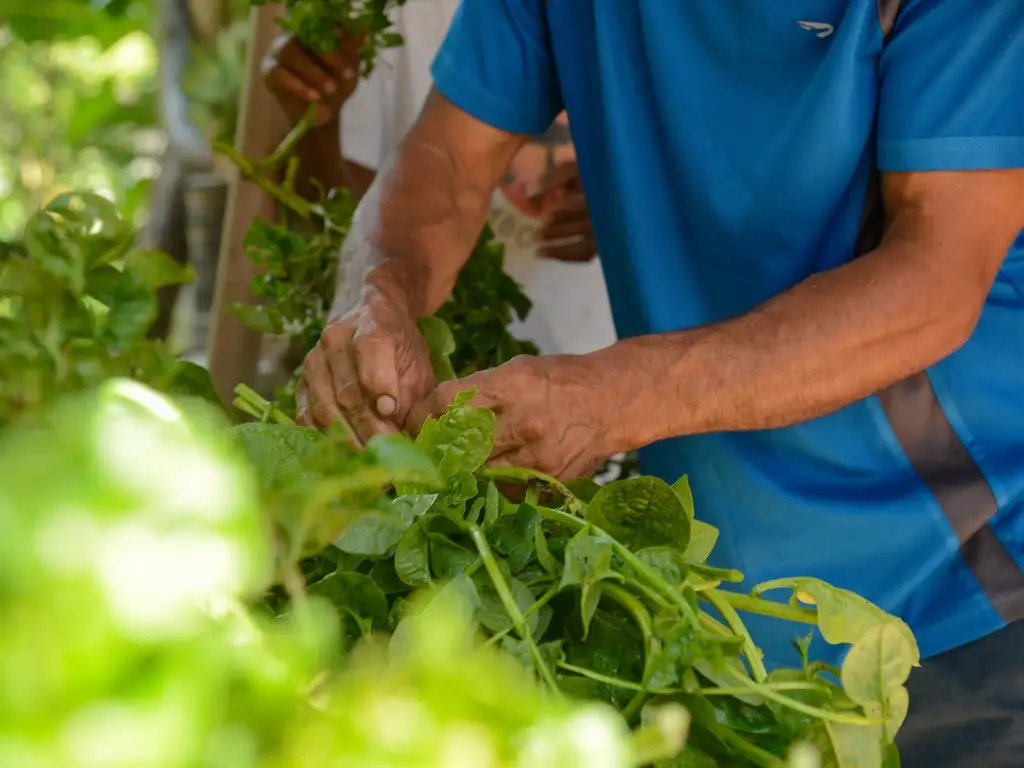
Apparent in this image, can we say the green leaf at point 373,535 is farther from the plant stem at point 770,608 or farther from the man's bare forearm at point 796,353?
the man's bare forearm at point 796,353

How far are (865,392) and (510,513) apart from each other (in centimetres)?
31

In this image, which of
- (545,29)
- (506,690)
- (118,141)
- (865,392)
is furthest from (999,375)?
(118,141)

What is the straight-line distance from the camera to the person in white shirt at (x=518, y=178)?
45.1 inches

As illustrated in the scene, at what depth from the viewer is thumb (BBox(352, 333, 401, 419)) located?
58cm

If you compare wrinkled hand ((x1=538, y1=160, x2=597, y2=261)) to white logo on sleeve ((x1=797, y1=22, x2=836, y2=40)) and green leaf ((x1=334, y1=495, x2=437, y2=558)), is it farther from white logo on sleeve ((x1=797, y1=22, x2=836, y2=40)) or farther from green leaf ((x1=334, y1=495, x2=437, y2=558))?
green leaf ((x1=334, y1=495, x2=437, y2=558))

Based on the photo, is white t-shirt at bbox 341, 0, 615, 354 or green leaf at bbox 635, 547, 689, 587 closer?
green leaf at bbox 635, 547, 689, 587

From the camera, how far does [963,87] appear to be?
62 cm

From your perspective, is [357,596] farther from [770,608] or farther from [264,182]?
[264,182]

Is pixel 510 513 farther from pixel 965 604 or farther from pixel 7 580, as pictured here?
pixel 965 604

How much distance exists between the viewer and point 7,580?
0.52ft

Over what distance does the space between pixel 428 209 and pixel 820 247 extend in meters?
0.29

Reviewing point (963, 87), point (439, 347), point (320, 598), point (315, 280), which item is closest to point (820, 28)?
point (963, 87)

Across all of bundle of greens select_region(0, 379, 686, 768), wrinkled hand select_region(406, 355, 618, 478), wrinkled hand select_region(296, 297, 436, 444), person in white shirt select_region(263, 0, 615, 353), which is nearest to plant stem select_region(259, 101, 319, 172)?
person in white shirt select_region(263, 0, 615, 353)

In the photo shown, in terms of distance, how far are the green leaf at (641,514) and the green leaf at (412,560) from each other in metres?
0.07
